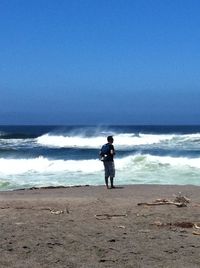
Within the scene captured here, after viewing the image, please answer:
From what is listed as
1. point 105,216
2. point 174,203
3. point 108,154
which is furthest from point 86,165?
point 105,216

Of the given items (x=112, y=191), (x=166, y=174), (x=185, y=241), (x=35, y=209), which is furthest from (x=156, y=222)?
(x=166, y=174)

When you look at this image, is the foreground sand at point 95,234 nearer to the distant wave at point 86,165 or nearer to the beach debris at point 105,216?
the beach debris at point 105,216

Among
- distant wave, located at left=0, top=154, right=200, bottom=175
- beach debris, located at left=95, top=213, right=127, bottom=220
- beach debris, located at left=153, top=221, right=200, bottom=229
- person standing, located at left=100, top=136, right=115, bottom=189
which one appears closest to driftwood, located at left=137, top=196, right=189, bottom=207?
beach debris, located at left=95, top=213, right=127, bottom=220

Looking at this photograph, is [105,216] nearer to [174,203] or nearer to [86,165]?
[174,203]

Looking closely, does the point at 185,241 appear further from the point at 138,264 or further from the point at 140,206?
the point at 140,206

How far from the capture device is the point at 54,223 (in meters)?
8.74

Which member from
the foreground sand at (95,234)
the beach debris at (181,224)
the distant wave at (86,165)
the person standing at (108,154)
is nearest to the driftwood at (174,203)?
the foreground sand at (95,234)

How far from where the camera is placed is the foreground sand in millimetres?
6473

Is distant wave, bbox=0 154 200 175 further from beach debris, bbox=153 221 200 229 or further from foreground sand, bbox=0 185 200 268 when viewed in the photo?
beach debris, bbox=153 221 200 229

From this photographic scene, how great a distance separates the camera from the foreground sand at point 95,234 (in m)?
6.47

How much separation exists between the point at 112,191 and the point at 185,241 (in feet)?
23.3

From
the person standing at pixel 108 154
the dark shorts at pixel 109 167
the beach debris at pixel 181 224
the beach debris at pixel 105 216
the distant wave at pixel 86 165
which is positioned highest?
the person standing at pixel 108 154

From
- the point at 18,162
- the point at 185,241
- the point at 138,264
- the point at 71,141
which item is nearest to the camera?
the point at 138,264

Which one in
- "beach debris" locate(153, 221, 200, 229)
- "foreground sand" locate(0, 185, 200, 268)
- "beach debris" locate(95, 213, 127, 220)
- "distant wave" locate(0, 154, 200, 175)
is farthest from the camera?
"distant wave" locate(0, 154, 200, 175)
